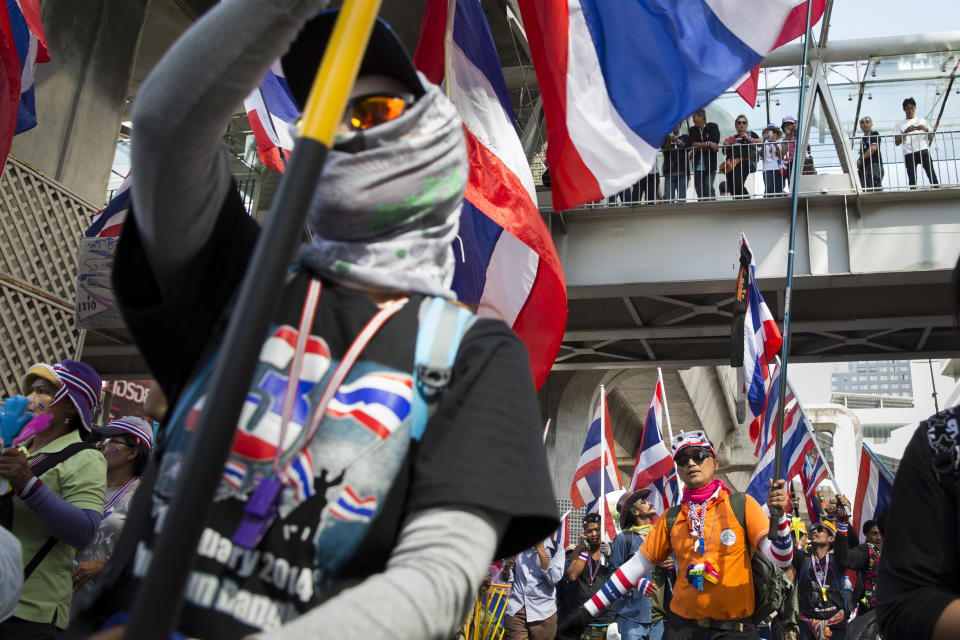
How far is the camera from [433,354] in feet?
4.00

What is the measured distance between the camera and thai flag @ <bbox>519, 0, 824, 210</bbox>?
5914 mm

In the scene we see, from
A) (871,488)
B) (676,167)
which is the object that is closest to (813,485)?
(871,488)

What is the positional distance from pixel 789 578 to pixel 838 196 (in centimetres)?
937

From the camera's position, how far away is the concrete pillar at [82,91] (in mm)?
9344

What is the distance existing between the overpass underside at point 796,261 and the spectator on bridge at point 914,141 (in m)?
0.41

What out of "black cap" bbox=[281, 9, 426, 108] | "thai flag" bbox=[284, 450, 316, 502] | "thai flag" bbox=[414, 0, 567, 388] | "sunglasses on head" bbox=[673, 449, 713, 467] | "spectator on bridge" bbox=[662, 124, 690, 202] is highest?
"spectator on bridge" bbox=[662, 124, 690, 202]

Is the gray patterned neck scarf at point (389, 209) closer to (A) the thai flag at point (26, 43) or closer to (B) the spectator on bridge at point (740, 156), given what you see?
(A) the thai flag at point (26, 43)

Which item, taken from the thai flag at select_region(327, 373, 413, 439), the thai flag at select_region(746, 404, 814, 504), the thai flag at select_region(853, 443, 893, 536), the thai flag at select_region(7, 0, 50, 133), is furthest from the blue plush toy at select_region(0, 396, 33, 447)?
the thai flag at select_region(853, 443, 893, 536)

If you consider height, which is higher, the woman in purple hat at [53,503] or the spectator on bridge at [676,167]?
the spectator on bridge at [676,167]

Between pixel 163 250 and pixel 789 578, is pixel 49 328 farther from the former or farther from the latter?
pixel 163 250

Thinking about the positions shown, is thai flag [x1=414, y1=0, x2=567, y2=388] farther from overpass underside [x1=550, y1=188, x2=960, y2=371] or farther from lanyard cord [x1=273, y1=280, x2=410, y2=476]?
overpass underside [x1=550, y1=188, x2=960, y2=371]

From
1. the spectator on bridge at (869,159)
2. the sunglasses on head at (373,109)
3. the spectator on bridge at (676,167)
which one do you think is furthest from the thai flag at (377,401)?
the spectator on bridge at (869,159)

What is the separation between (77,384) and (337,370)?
391 cm

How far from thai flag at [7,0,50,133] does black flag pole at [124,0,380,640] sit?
19.1 ft
